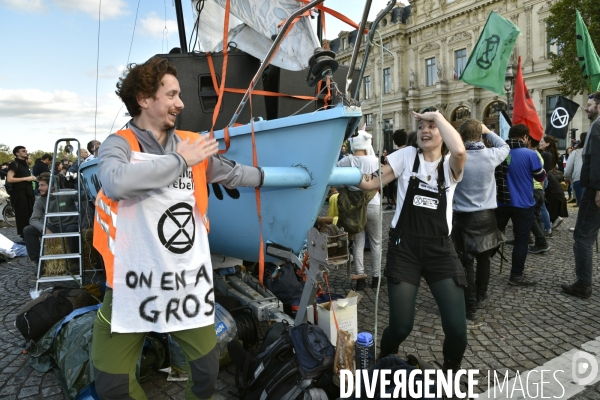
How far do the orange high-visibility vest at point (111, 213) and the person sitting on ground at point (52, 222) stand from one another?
4.24 metres

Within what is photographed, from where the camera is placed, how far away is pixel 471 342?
3730mm

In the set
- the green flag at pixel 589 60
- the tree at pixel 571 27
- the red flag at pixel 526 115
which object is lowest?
the red flag at pixel 526 115

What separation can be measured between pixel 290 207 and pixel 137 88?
1938 mm

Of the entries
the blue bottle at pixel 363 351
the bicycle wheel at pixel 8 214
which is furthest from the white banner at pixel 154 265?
the bicycle wheel at pixel 8 214

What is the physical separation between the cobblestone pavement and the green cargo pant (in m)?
0.98

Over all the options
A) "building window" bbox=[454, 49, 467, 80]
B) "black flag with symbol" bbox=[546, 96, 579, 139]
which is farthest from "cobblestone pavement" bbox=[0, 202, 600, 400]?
"building window" bbox=[454, 49, 467, 80]

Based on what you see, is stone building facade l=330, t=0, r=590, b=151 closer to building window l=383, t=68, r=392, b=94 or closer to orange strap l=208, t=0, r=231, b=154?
building window l=383, t=68, r=392, b=94

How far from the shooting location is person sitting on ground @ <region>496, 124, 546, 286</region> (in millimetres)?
5012

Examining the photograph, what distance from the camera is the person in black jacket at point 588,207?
4.43 metres

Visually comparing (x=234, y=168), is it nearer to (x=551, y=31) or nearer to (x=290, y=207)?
(x=290, y=207)

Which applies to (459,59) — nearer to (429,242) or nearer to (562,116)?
(562,116)

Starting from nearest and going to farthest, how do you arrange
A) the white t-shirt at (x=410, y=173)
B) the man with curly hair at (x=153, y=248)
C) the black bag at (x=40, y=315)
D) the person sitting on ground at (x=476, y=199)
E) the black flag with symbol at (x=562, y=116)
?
the man with curly hair at (x=153, y=248), the white t-shirt at (x=410, y=173), the black bag at (x=40, y=315), the person sitting on ground at (x=476, y=199), the black flag with symbol at (x=562, y=116)

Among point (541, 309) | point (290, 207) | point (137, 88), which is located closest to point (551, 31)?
point (541, 309)

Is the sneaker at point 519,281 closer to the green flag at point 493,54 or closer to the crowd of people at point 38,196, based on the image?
the green flag at point 493,54
